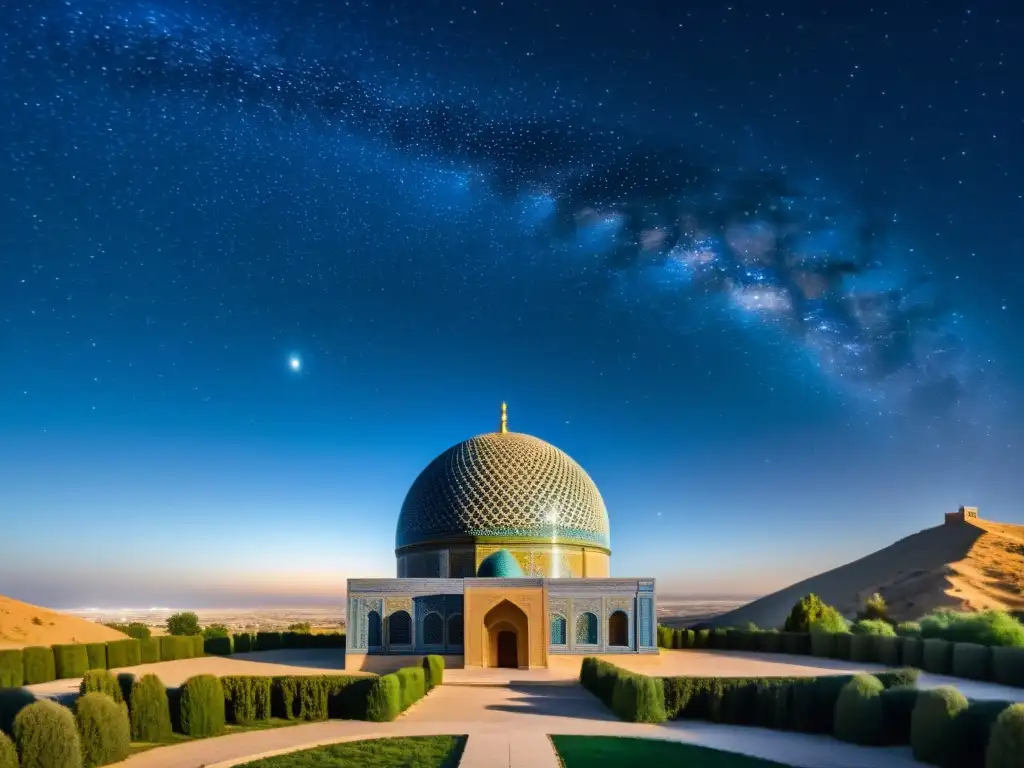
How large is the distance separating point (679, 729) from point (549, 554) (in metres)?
15.8

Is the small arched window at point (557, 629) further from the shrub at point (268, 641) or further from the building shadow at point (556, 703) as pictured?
the shrub at point (268, 641)

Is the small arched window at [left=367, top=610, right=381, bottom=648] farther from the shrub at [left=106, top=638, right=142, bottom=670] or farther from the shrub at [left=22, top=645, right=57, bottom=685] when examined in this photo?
the shrub at [left=22, top=645, right=57, bottom=685]

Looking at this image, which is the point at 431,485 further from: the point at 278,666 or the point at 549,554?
the point at 278,666

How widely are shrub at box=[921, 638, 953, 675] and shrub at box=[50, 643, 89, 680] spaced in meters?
22.9

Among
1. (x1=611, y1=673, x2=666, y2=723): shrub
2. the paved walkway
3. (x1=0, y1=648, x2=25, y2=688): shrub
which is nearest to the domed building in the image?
the paved walkway

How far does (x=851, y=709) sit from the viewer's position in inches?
562

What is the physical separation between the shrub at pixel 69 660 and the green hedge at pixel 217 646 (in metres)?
7.20

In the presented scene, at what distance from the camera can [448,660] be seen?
1038 inches

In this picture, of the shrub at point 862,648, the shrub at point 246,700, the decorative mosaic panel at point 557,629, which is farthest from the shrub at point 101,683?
the shrub at point 862,648

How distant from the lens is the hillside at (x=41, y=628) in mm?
33406

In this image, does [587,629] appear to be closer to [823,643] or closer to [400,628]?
[400,628]

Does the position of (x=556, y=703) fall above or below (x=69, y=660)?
above

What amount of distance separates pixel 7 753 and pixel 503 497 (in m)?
21.1

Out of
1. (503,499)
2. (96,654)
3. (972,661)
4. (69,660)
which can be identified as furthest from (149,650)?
(972,661)
